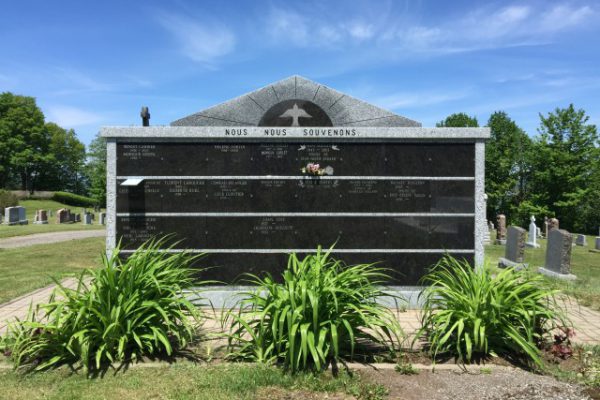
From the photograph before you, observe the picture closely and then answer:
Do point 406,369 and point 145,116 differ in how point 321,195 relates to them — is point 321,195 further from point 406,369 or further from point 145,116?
point 145,116

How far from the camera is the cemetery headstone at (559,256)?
1100cm

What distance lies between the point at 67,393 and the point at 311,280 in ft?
8.45

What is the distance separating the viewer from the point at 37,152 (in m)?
61.2

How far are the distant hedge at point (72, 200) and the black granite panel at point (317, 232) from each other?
57.0 meters

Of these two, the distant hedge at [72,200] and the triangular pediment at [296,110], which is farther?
the distant hedge at [72,200]

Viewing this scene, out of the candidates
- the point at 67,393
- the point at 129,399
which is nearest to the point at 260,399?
the point at 129,399

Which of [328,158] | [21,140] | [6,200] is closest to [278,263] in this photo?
[328,158]

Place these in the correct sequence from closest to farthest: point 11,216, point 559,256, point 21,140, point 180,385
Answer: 1. point 180,385
2. point 559,256
3. point 11,216
4. point 21,140

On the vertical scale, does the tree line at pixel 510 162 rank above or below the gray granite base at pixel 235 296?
above

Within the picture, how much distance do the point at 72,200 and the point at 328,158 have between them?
59119mm

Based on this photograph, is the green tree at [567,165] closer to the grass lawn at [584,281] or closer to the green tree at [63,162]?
the grass lawn at [584,281]

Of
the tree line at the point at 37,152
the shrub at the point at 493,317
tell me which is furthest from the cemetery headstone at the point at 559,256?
the tree line at the point at 37,152

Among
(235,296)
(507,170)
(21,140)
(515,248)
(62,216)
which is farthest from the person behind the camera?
(21,140)

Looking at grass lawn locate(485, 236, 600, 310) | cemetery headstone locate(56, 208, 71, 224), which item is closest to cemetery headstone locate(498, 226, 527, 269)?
grass lawn locate(485, 236, 600, 310)
